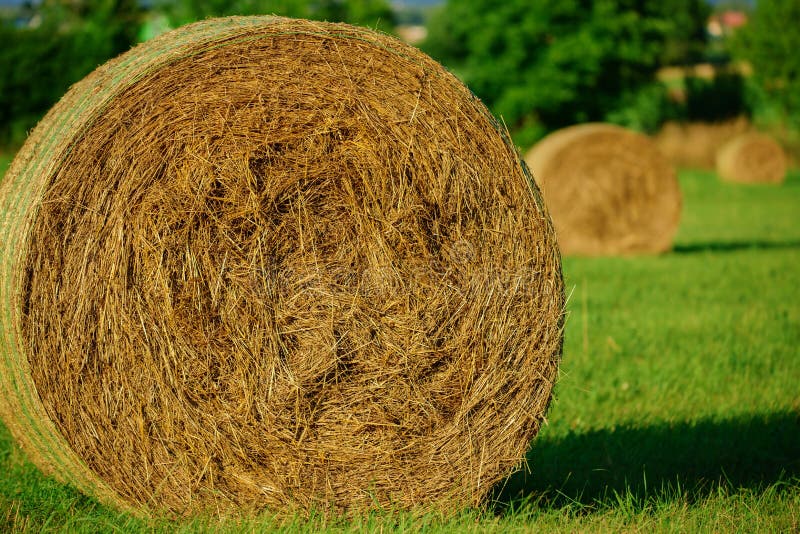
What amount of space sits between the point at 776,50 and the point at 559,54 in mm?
10457

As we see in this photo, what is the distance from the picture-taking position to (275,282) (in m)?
4.29

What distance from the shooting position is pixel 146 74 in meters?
4.21

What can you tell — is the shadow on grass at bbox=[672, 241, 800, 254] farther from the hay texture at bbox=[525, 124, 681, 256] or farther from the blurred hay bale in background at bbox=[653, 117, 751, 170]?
the blurred hay bale in background at bbox=[653, 117, 751, 170]

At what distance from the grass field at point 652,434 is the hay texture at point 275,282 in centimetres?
23

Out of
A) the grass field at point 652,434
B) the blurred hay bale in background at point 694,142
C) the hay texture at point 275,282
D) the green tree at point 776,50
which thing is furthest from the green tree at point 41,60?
the green tree at point 776,50

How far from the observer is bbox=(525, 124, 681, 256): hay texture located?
43.2 ft

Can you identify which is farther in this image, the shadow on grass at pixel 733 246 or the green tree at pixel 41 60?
the green tree at pixel 41 60

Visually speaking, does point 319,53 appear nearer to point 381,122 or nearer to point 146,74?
point 381,122

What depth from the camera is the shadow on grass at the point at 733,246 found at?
1399 centimetres

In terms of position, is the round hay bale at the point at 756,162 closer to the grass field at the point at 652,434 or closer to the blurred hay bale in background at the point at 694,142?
the blurred hay bale in background at the point at 694,142

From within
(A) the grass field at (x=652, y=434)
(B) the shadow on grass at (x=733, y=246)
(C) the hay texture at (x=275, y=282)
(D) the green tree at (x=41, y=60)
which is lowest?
(B) the shadow on grass at (x=733, y=246)

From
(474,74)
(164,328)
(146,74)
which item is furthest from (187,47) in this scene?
(474,74)

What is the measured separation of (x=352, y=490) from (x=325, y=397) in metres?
0.45

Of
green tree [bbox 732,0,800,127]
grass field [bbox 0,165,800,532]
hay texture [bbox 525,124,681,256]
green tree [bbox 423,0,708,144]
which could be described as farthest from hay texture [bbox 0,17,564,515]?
green tree [bbox 732,0,800,127]
